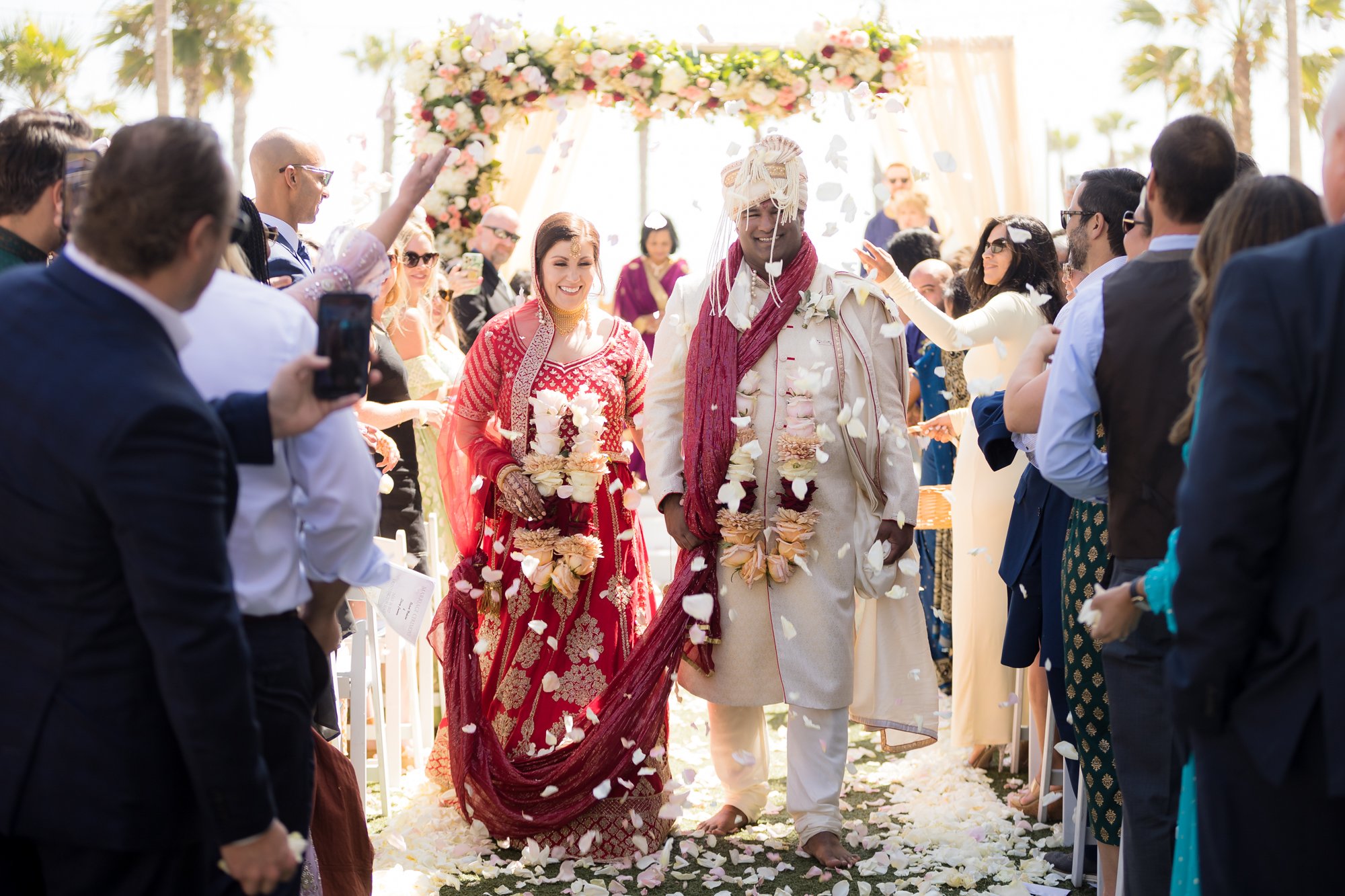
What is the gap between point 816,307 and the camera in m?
Answer: 4.43

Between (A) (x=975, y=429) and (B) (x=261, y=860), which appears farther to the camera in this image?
(A) (x=975, y=429)

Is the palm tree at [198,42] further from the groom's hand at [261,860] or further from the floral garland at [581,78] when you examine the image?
the groom's hand at [261,860]

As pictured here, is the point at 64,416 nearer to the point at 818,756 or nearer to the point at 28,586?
the point at 28,586

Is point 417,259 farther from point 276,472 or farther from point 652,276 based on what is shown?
point 276,472

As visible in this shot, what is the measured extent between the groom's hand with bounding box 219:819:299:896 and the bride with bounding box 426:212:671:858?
2.45m

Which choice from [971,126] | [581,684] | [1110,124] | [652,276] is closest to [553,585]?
[581,684]

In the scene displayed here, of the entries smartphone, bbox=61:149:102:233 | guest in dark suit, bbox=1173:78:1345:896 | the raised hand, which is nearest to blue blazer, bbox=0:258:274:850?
smartphone, bbox=61:149:102:233

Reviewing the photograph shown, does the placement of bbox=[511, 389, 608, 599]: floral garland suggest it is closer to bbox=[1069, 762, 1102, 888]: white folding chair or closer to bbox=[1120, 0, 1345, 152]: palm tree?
bbox=[1069, 762, 1102, 888]: white folding chair

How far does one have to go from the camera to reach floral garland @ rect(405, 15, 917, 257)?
8.10m

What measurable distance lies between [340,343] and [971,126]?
27.9 feet

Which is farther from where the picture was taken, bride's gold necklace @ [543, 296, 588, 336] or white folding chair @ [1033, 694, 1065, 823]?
bride's gold necklace @ [543, 296, 588, 336]

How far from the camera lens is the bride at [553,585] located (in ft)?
14.5

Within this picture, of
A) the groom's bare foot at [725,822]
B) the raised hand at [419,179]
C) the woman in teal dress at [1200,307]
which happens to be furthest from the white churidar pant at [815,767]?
the raised hand at [419,179]

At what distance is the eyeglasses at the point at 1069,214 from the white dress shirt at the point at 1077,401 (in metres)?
0.58
